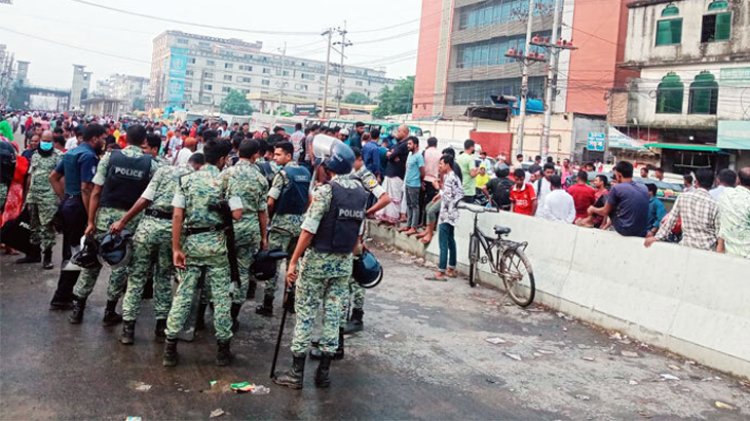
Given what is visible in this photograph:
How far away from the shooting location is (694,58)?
28953 mm

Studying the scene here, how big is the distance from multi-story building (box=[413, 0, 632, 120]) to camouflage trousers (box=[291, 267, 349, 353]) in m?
30.0

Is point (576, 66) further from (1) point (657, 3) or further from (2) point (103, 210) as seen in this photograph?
(2) point (103, 210)

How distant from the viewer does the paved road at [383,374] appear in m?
4.19

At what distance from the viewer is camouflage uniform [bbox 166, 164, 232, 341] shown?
4887 mm

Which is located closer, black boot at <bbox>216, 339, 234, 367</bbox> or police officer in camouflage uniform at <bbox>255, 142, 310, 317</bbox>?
black boot at <bbox>216, 339, 234, 367</bbox>

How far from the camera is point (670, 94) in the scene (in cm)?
3003

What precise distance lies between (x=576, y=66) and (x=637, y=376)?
132ft

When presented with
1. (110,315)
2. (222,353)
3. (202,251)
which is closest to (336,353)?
(222,353)

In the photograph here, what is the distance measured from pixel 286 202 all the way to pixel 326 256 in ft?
5.94

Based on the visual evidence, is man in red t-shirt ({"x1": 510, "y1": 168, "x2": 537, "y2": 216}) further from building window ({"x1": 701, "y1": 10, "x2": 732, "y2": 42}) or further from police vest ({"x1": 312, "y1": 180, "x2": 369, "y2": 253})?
building window ({"x1": 701, "y1": 10, "x2": 732, "y2": 42})

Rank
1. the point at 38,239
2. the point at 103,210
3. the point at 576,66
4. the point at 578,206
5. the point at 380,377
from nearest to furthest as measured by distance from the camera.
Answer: the point at 380,377, the point at 103,210, the point at 38,239, the point at 578,206, the point at 576,66

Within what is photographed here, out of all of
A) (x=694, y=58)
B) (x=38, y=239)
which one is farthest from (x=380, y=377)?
(x=694, y=58)

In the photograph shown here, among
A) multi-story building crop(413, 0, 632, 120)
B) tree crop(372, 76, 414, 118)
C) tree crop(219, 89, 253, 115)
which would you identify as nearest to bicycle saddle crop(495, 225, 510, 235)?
multi-story building crop(413, 0, 632, 120)

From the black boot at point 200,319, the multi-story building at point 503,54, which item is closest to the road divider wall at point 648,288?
the black boot at point 200,319
